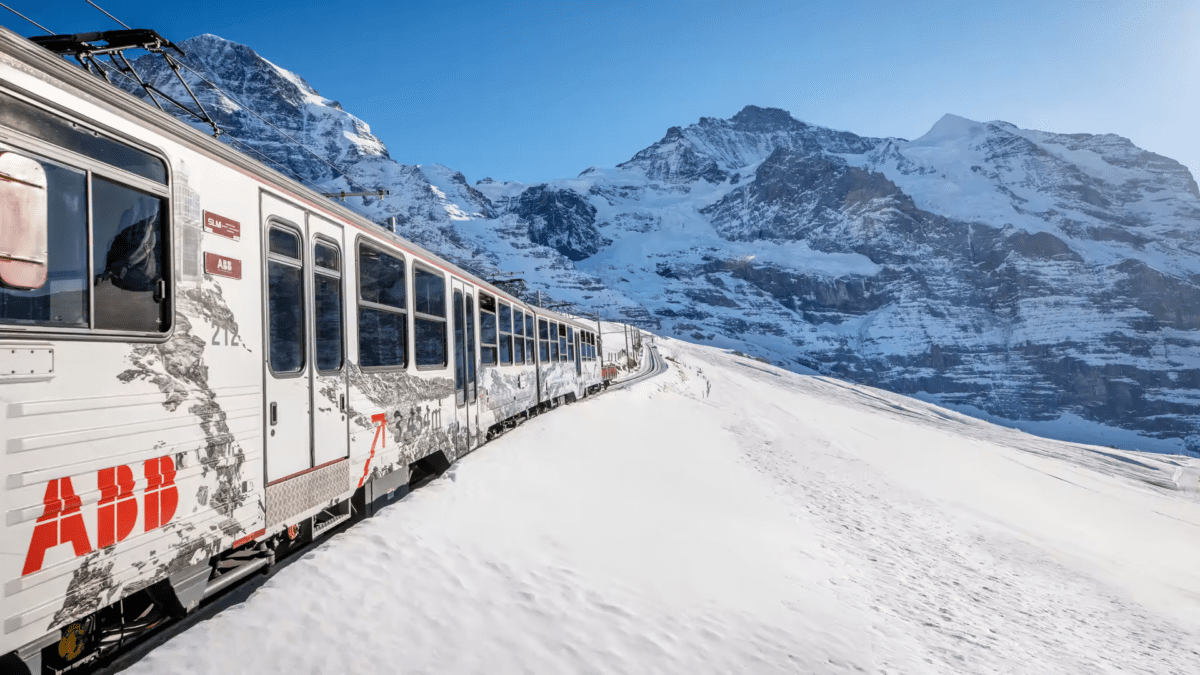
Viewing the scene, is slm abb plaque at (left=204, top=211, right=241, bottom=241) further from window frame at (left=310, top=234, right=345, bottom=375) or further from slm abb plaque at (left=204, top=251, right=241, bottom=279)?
window frame at (left=310, top=234, right=345, bottom=375)

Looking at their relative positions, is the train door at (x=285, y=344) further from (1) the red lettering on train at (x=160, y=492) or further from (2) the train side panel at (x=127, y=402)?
(1) the red lettering on train at (x=160, y=492)

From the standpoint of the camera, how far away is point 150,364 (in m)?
3.32

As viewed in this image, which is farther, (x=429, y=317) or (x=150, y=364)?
(x=429, y=317)

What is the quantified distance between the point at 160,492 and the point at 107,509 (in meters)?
0.36

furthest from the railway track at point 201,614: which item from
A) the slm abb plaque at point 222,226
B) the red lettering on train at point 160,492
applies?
the slm abb plaque at point 222,226

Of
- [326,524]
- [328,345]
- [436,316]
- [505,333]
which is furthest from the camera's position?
[505,333]

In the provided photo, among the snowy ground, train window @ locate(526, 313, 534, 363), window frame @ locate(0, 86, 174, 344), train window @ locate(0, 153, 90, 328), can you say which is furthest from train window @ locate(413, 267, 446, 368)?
train window @ locate(526, 313, 534, 363)

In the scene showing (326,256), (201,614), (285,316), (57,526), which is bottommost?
(201,614)

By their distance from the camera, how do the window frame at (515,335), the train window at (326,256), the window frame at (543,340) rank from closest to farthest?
the train window at (326,256) → the window frame at (515,335) → the window frame at (543,340)

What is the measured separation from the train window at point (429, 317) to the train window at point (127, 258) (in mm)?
3752

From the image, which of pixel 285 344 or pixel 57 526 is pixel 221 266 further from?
pixel 57 526

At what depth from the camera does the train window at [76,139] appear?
268cm

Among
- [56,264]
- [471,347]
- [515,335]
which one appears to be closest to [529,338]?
[515,335]

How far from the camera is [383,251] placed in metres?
6.48
